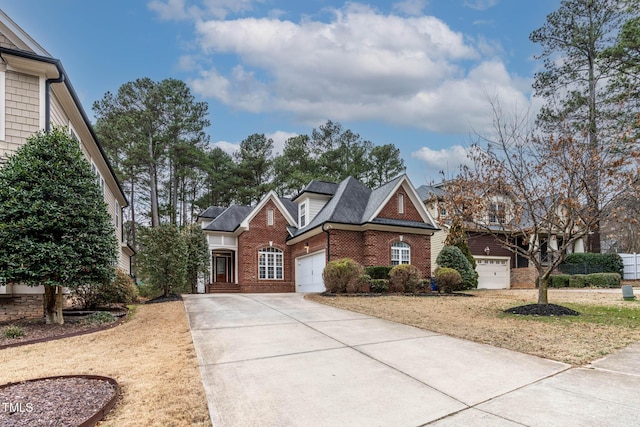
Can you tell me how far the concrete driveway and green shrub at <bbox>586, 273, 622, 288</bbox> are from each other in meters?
18.8

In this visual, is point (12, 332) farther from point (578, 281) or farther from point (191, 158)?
point (191, 158)

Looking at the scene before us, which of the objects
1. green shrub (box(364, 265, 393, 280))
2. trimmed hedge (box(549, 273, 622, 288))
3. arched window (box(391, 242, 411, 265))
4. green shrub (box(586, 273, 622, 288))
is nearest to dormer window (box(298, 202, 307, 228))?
arched window (box(391, 242, 411, 265))

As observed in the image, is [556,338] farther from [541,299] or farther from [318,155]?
[318,155]

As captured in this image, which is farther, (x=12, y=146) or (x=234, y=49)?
(x=234, y=49)

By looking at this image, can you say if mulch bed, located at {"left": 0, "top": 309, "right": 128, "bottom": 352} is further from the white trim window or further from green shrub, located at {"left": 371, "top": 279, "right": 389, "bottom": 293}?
the white trim window

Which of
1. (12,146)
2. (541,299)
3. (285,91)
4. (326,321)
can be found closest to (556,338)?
(541,299)

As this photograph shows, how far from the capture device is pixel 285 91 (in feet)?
77.6

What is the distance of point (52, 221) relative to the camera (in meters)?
7.63

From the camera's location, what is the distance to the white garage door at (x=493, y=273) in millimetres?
25414

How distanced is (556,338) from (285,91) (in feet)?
68.2

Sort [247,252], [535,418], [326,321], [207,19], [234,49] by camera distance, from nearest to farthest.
Result: [535,418] < [326,321] < [207,19] < [234,49] < [247,252]

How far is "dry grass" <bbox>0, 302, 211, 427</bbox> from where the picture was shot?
3.43 meters

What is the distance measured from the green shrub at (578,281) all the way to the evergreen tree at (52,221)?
77.1ft

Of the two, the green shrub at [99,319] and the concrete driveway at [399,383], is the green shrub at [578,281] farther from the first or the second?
the green shrub at [99,319]
